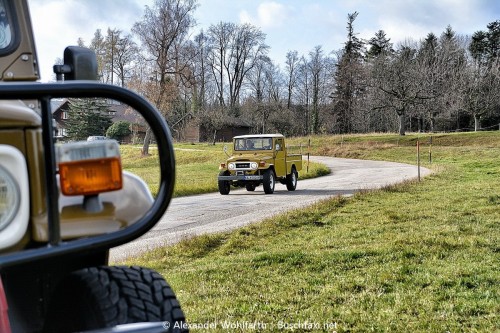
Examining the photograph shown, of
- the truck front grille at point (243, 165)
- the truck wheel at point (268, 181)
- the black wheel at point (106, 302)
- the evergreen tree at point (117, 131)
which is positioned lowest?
the truck wheel at point (268, 181)

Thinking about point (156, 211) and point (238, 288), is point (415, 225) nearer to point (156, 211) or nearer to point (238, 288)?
point (238, 288)

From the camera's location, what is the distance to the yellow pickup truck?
1592 centimetres

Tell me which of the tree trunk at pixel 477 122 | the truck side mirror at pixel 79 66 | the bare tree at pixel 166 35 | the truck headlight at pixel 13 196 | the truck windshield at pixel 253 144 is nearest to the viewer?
the truck headlight at pixel 13 196

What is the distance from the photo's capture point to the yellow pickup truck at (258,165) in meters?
15.9

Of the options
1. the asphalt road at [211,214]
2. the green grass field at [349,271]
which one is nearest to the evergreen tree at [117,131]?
the green grass field at [349,271]

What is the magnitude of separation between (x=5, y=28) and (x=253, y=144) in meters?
14.6

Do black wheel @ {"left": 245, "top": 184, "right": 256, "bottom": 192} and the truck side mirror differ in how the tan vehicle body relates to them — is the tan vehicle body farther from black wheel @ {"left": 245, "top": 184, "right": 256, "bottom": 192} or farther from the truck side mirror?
black wheel @ {"left": 245, "top": 184, "right": 256, "bottom": 192}

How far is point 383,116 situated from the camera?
62281mm

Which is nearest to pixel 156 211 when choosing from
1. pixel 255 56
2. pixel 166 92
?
pixel 166 92

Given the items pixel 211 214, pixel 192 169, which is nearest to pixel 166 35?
pixel 192 169

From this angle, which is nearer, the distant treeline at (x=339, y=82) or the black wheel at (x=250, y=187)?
the black wheel at (x=250, y=187)

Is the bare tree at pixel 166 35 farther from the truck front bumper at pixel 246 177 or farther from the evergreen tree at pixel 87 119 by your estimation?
the evergreen tree at pixel 87 119

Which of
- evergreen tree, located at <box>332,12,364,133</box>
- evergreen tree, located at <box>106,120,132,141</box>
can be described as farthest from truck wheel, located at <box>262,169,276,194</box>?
evergreen tree, located at <box>332,12,364,133</box>

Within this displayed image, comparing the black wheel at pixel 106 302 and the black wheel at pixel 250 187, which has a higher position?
the black wheel at pixel 106 302
